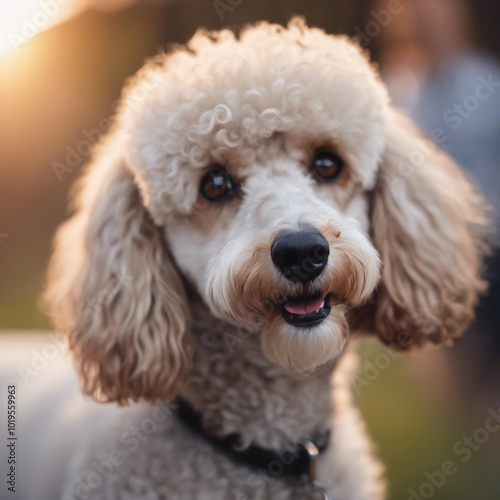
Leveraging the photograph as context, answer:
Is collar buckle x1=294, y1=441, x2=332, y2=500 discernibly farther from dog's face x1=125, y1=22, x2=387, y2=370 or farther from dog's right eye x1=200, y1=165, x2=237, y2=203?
dog's right eye x1=200, y1=165, x2=237, y2=203

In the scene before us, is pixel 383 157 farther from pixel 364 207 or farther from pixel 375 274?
pixel 375 274

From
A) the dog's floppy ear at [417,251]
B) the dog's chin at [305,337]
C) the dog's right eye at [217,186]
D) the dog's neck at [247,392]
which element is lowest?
the dog's neck at [247,392]

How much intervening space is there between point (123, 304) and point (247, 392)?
1.49 ft

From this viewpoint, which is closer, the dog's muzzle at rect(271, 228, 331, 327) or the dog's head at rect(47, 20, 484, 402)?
the dog's muzzle at rect(271, 228, 331, 327)

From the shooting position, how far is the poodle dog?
141 cm

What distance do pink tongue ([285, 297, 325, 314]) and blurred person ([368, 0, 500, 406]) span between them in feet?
4.37

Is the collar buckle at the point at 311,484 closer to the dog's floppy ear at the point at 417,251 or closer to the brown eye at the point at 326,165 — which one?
the dog's floppy ear at the point at 417,251

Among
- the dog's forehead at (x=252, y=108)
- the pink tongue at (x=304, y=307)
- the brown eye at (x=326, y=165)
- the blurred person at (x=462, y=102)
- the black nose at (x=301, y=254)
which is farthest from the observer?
the blurred person at (x=462, y=102)

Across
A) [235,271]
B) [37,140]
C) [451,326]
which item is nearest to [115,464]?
[235,271]

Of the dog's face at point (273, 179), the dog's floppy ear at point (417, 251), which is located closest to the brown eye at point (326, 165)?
the dog's face at point (273, 179)

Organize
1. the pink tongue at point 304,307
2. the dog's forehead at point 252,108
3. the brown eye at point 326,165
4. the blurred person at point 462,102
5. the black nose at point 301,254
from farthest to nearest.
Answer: the blurred person at point 462,102
the brown eye at point 326,165
the dog's forehead at point 252,108
the pink tongue at point 304,307
the black nose at point 301,254

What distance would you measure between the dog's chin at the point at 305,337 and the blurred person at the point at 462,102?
1.31 m

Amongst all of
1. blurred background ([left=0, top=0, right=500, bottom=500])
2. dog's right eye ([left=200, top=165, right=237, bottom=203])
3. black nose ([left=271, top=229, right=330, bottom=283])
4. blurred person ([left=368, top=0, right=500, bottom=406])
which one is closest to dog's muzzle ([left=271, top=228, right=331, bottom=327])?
black nose ([left=271, top=229, right=330, bottom=283])

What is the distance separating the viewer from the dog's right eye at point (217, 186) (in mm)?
1547
